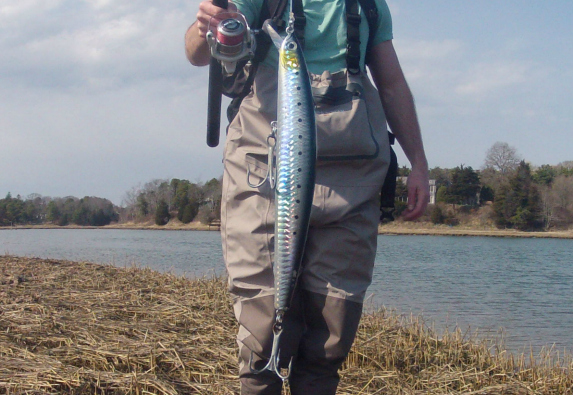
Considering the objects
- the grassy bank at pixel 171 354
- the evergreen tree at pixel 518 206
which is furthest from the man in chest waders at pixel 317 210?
the evergreen tree at pixel 518 206

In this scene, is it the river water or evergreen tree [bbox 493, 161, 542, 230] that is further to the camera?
evergreen tree [bbox 493, 161, 542, 230]

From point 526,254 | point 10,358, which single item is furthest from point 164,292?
point 526,254


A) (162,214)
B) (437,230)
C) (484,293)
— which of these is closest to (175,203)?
(162,214)

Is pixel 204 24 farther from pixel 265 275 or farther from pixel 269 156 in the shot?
pixel 265 275

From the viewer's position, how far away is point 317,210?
223 centimetres

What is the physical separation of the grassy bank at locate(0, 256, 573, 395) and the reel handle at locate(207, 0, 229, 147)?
1.74m

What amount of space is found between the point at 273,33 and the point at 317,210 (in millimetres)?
747

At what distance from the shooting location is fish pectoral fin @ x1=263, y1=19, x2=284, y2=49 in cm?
200

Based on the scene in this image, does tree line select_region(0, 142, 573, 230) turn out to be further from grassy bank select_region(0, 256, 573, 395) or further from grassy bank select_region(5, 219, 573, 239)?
grassy bank select_region(0, 256, 573, 395)

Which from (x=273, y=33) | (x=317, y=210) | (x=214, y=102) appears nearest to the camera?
(x=273, y=33)

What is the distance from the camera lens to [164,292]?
8.02 metres

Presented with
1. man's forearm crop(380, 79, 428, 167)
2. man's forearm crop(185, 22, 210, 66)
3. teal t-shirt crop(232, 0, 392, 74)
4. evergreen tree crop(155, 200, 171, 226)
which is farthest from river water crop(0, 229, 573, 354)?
evergreen tree crop(155, 200, 171, 226)

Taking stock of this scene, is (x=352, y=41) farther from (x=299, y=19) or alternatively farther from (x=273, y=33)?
(x=273, y=33)

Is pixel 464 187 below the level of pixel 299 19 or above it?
above
